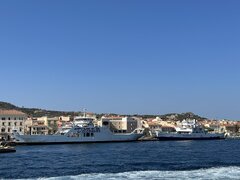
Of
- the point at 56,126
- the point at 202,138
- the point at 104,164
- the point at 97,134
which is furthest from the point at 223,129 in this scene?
the point at 104,164

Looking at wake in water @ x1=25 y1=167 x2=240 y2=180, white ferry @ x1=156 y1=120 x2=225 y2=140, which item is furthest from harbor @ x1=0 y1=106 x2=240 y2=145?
wake in water @ x1=25 y1=167 x2=240 y2=180

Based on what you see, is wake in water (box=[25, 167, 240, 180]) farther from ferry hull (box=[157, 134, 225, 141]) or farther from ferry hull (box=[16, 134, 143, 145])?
ferry hull (box=[157, 134, 225, 141])

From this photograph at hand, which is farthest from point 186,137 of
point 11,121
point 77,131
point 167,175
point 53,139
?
point 167,175

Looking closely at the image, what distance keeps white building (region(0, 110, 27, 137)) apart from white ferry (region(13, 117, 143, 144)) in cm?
1599

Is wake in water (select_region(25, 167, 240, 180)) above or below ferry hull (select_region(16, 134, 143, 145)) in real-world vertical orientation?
below

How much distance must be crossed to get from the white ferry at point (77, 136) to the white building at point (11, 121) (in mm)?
15987

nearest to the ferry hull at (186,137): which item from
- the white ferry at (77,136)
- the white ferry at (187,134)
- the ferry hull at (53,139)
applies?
the white ferry at (187,134)

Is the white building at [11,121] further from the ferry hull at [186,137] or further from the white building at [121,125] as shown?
the ferry hull at [186,137]

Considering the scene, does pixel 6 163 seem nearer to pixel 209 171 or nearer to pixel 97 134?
pixel 209 171

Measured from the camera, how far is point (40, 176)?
37.2 metres

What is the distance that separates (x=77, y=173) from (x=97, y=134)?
6910cm

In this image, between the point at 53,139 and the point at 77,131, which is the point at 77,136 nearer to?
the point at 77,131

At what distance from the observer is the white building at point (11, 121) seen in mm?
117188

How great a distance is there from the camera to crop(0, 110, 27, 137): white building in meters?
117
